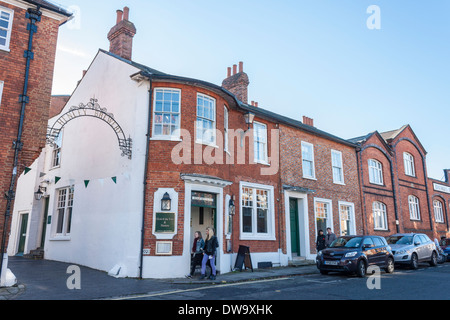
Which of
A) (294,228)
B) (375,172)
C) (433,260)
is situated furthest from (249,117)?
(375,172)

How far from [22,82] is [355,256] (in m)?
12.6

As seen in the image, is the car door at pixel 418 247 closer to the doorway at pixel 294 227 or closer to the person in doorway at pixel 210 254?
the doorway at pixel 294 227

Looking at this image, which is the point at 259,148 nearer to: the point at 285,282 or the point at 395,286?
the point at 285,282

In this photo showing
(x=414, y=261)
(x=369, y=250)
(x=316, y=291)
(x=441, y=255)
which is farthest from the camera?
(x=441, y=255)

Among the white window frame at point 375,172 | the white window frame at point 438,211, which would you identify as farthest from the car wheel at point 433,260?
the white window frame at point 438,211

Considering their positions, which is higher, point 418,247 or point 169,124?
point 169,124

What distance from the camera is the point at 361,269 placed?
495 inches

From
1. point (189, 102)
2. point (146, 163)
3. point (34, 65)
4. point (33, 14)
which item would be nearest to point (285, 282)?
point (146, 163)

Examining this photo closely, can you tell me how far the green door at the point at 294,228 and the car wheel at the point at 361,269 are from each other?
5493mm

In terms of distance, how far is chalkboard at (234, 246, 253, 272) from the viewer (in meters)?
14.4

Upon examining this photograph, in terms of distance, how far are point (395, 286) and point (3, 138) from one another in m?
12.3

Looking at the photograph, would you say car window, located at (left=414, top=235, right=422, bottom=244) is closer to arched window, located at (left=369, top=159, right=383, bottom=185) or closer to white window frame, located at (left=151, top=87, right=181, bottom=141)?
arched window, located at (left=369, top=159, right=383, bottom=185)

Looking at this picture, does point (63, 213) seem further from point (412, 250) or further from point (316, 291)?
point (412, 250)

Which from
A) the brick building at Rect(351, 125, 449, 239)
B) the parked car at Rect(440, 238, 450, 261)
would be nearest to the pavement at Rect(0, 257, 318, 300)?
the brick building at Rect(351, 125, 449, 239)
